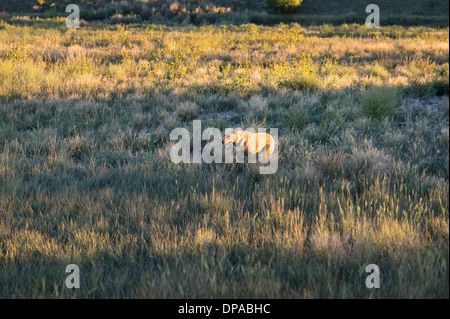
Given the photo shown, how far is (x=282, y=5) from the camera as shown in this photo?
107ft

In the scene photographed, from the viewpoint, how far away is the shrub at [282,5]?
107 ft

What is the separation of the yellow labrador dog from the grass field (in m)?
0.21

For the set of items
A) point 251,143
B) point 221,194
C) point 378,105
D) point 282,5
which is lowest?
point 221,194

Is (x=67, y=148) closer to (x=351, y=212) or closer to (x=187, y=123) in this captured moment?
(x=187, y=123)

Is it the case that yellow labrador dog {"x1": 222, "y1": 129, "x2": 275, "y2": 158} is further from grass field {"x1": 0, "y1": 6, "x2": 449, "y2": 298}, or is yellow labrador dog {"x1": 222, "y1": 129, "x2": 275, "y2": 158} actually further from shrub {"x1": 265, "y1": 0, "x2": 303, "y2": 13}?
shrub {"x1": 265, "y1": 0, "x2": 303, "y2": 13}

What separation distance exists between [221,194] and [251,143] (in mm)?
1410

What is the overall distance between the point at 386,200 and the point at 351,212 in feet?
1.64

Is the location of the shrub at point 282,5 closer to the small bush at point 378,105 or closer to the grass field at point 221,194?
the grass field at point 221,194

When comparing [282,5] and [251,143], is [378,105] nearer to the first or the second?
[251,143]

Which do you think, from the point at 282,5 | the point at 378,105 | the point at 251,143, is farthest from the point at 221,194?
the point at 282,5

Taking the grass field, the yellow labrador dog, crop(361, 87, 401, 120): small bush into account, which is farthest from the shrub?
the yellow labrador dog

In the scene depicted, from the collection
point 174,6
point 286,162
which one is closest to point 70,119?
point 286,162

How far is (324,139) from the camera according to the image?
5.64 m

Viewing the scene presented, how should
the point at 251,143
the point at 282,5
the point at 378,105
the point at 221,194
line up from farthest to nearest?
the point at 282,5 → the point at 378,105 → the point at 251,143 → the point at 221,194
